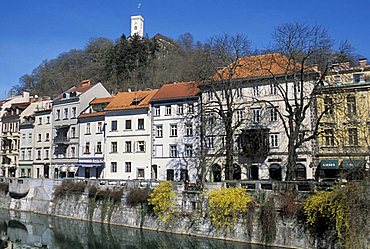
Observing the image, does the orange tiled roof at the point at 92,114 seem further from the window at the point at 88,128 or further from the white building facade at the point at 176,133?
the white building facade at the point at 176,133

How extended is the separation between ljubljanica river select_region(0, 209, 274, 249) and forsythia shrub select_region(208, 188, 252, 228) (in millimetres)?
1425

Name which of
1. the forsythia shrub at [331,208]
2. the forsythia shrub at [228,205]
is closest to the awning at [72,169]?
the forsythia shrub at [228,205]

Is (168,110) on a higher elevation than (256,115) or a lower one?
higher

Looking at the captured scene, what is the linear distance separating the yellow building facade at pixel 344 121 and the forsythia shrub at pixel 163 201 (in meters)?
14.9

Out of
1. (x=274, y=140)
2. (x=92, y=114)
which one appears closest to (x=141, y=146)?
(x=92, y=114)

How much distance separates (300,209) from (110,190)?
16.7 meters

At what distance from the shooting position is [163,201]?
28.3 m

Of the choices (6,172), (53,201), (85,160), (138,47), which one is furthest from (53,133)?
(138,47)

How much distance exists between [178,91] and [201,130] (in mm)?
5485

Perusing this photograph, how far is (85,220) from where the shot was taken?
33938mm

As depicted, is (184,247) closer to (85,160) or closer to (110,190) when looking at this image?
(110,190)

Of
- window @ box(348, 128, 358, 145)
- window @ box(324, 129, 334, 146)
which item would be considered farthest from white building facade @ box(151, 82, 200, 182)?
window @ box(348, 128, 358, 145)

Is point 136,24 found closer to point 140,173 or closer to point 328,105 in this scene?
point 140,173

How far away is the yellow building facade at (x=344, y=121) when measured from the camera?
33625 mm
